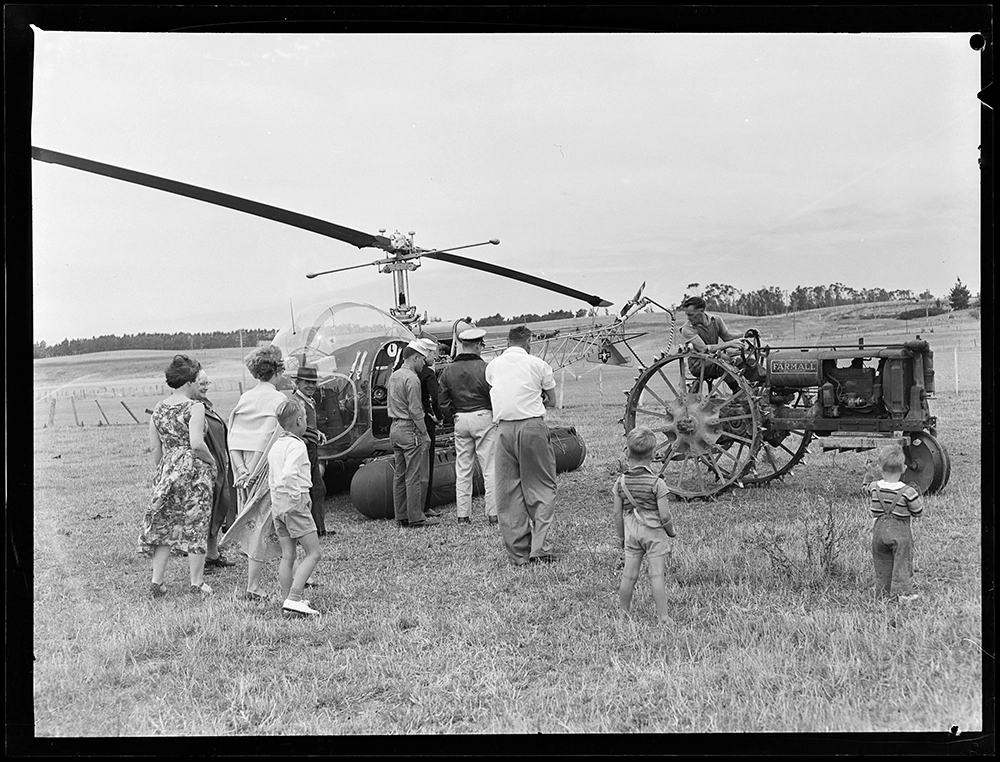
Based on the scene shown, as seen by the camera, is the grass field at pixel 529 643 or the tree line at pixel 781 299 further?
the tree line at pixel 781 299

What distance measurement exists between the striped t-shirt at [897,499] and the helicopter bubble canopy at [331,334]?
16.2ft

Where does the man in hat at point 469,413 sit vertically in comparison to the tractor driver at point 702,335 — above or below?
below

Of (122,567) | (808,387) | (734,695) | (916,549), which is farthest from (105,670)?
(808,387)

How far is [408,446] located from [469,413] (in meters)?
0.73

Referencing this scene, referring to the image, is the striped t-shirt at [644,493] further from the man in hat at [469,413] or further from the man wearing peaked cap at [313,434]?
the man in hat at [469,413]

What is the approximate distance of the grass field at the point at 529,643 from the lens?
139 inches

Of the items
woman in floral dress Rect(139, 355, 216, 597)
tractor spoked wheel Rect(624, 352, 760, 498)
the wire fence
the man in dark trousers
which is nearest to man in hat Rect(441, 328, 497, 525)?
tractor spoked wheel Rect(624, 352, 760, 498)

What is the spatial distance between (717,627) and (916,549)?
209 cm

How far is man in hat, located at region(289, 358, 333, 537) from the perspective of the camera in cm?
672

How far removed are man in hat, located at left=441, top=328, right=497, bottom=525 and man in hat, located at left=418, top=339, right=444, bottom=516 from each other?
0.12 meters

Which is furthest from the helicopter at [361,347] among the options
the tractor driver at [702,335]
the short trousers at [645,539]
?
the short trousers at [645,539]

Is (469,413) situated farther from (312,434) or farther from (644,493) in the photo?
(644,493)

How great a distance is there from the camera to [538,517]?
19.0ft
